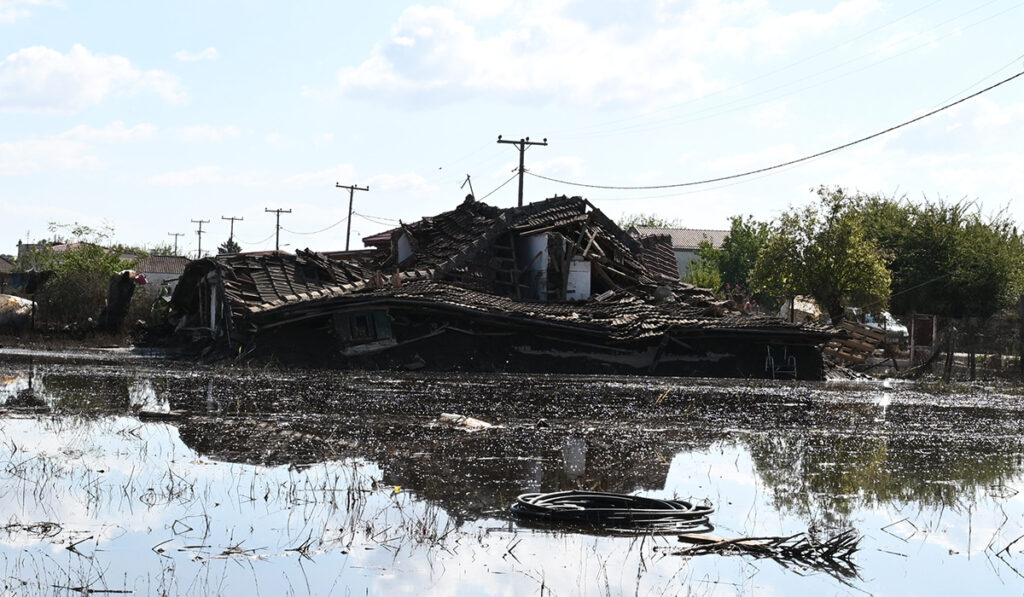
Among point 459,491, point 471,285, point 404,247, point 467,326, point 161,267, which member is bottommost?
point 459,491

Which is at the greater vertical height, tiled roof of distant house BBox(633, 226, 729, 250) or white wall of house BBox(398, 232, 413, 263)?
tiled roof of distant house BBox(633, 226, 729, 250)

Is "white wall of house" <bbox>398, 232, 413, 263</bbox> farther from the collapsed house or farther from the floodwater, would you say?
the floodwater

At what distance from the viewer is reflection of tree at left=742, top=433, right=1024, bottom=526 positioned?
9.06 meters

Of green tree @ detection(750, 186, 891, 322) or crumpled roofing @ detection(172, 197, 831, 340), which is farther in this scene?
green tree @ detection(750, 186, 891, 322)

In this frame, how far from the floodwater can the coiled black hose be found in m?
0.17

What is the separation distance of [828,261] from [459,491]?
33.2 meters

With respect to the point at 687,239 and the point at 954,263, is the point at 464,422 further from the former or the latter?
the point at 687,239

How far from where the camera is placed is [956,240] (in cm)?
4856

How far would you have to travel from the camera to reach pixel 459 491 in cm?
889

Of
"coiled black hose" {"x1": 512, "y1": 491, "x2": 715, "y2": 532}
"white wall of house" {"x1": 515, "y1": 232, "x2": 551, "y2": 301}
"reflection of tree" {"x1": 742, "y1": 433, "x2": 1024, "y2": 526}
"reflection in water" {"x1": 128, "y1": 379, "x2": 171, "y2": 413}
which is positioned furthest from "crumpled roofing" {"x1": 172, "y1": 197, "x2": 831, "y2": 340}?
"coiled black hose" {"x1": 512, "y1": 491, "x2": 715, "y2": 532}

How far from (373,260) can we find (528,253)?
8075 mm

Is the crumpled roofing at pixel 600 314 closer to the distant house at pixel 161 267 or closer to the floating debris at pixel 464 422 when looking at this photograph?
the floating debris at pixel 464 422

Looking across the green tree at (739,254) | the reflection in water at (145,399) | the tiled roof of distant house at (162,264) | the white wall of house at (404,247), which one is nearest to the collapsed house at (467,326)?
the white wall of house at (404,247)

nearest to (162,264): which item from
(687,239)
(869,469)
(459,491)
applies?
(687,239)
